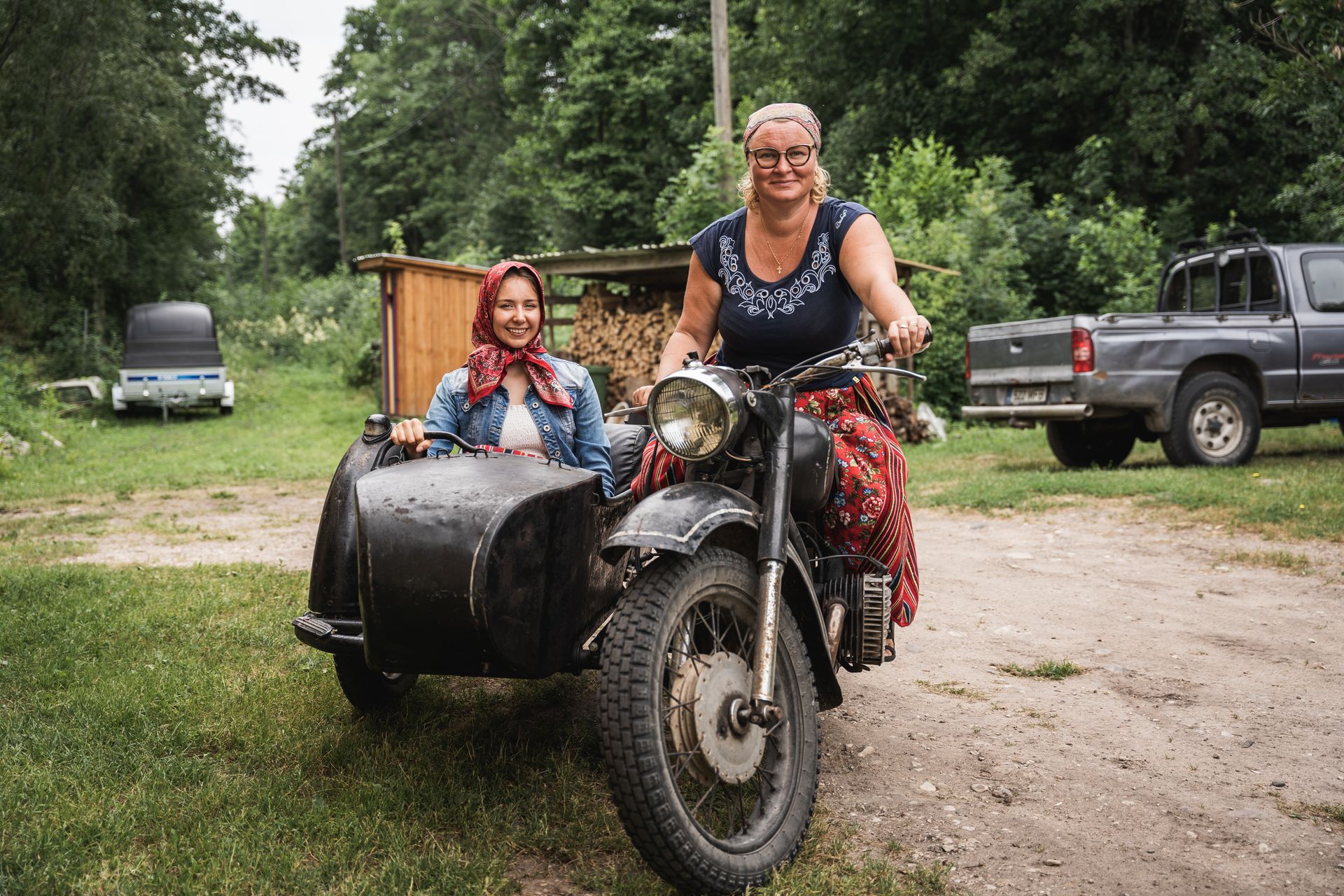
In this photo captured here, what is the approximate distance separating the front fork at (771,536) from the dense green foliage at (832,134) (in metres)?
7.38

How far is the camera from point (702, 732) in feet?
7.37

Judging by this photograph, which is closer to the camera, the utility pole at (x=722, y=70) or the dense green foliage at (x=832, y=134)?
the utility pole at (x=722, y=70)

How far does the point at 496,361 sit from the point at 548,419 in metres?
0.24

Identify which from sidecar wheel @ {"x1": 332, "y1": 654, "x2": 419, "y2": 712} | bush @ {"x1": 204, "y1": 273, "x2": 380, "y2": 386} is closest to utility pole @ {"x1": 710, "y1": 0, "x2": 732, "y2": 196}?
bush @ {"x1": 204, "y1": 273, "x2": 380, "y2": 386}

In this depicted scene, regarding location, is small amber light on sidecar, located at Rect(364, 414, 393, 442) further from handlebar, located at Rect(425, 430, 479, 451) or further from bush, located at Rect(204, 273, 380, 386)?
bush, located at Rect(204, 273, 380, 386)

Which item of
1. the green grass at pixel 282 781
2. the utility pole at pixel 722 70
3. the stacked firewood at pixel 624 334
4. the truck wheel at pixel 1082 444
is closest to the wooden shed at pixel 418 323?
the stacked firewood at pixel 624 334

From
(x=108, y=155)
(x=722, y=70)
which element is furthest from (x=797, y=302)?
(x=108, y=155)

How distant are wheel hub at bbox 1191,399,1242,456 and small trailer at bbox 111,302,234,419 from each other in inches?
589

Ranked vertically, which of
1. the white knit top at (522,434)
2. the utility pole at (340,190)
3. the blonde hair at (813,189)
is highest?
the utility pole at (340,190)

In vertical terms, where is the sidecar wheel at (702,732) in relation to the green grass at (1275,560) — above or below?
above

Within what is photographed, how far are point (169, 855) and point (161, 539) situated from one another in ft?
16.4

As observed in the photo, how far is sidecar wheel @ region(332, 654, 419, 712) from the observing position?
3209mm

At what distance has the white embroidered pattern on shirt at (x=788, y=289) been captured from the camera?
9.98ft

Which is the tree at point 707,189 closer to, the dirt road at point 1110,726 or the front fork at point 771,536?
the dirt road at point 1110,726
